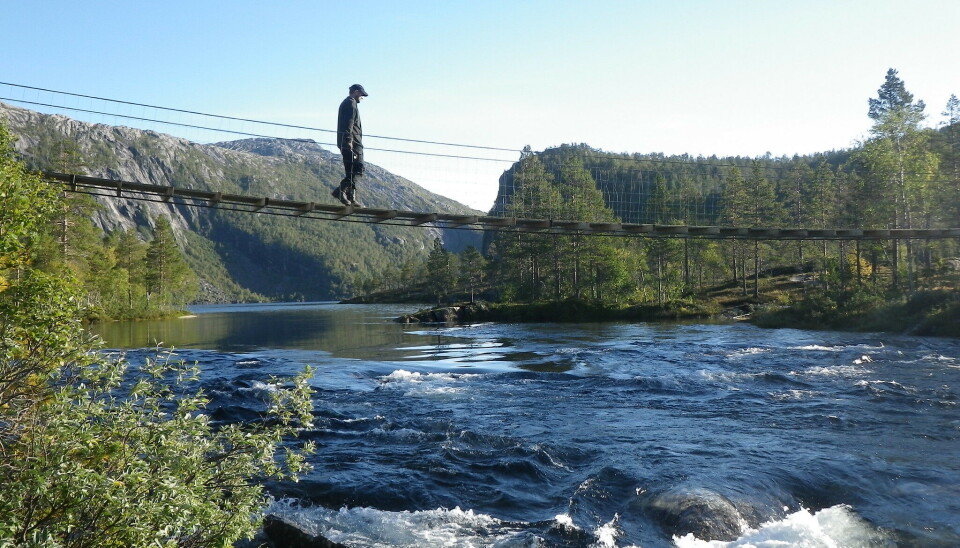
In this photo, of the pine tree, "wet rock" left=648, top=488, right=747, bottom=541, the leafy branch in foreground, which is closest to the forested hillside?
"wet rock" left=648, top=488, right=747, bottom=541

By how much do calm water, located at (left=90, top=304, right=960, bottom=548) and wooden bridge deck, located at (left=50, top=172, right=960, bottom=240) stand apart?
4.91 meters

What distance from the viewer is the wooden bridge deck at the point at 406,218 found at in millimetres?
15664

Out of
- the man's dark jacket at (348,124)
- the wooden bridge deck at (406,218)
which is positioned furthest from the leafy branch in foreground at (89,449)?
the wooden bridge deck at (406,218)

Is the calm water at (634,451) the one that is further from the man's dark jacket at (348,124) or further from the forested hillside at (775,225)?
the forested hillside at (775,225)

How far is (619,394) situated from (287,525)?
11.0 meters

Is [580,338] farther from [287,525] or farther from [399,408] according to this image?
[287,525]

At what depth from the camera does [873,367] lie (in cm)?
1995

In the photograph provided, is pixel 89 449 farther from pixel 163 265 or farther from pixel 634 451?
pixel 163 265

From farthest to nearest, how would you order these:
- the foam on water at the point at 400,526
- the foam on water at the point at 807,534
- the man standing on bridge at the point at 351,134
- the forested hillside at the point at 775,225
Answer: the forested hillside at the point at 775,225 → the man standing on bridge at the point at 351,134 → the foam on water at the point at 400,526 → the foam on water at the point at 807,534

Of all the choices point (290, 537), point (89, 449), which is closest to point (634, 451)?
point (290, 537)

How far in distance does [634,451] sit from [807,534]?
3740 millimetres

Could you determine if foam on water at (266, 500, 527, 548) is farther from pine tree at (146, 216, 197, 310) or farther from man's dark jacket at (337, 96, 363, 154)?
pine tree at (146, 216, 197, 310)

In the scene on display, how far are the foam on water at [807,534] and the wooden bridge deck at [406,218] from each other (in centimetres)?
1121

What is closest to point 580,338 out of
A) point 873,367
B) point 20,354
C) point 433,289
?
point 873,367
